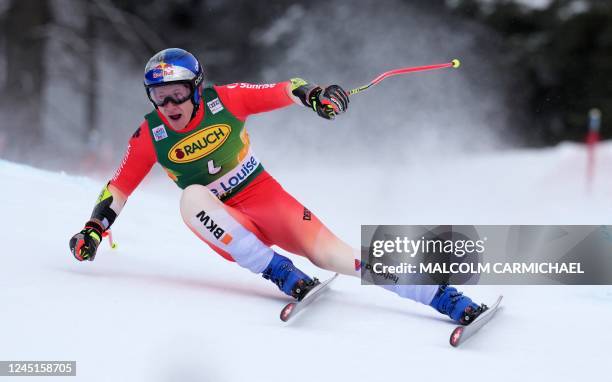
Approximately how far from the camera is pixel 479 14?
58.9ft

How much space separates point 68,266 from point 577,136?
14.3 metres

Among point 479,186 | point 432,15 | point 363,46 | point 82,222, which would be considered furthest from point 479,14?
point 82,222

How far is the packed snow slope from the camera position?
3363mm

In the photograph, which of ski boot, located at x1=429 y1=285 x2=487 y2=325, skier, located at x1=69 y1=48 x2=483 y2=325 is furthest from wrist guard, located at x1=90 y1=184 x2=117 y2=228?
ski boot, located at x1=429 y1=285 x2=487 y2=325

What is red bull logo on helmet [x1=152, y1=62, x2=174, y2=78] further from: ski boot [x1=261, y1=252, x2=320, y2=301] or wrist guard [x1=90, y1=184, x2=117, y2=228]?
ski boot [x1=261, y1=252, x2=320, y2=301]

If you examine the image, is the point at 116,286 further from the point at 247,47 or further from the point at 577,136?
the point at 577,136

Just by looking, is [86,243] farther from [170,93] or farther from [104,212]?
[170,93]

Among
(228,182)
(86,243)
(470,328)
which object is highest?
(228,182)

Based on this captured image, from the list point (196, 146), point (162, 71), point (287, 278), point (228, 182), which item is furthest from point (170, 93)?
point (287, 278)

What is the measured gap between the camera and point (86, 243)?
425 centimetres

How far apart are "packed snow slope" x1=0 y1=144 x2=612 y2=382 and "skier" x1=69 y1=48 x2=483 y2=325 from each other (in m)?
0.17

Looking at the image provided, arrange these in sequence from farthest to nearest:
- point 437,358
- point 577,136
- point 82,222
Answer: point 577,136 < point 82,222 < point 437,358

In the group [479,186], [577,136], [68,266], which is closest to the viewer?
[68,266]

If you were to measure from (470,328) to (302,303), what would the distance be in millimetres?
786
